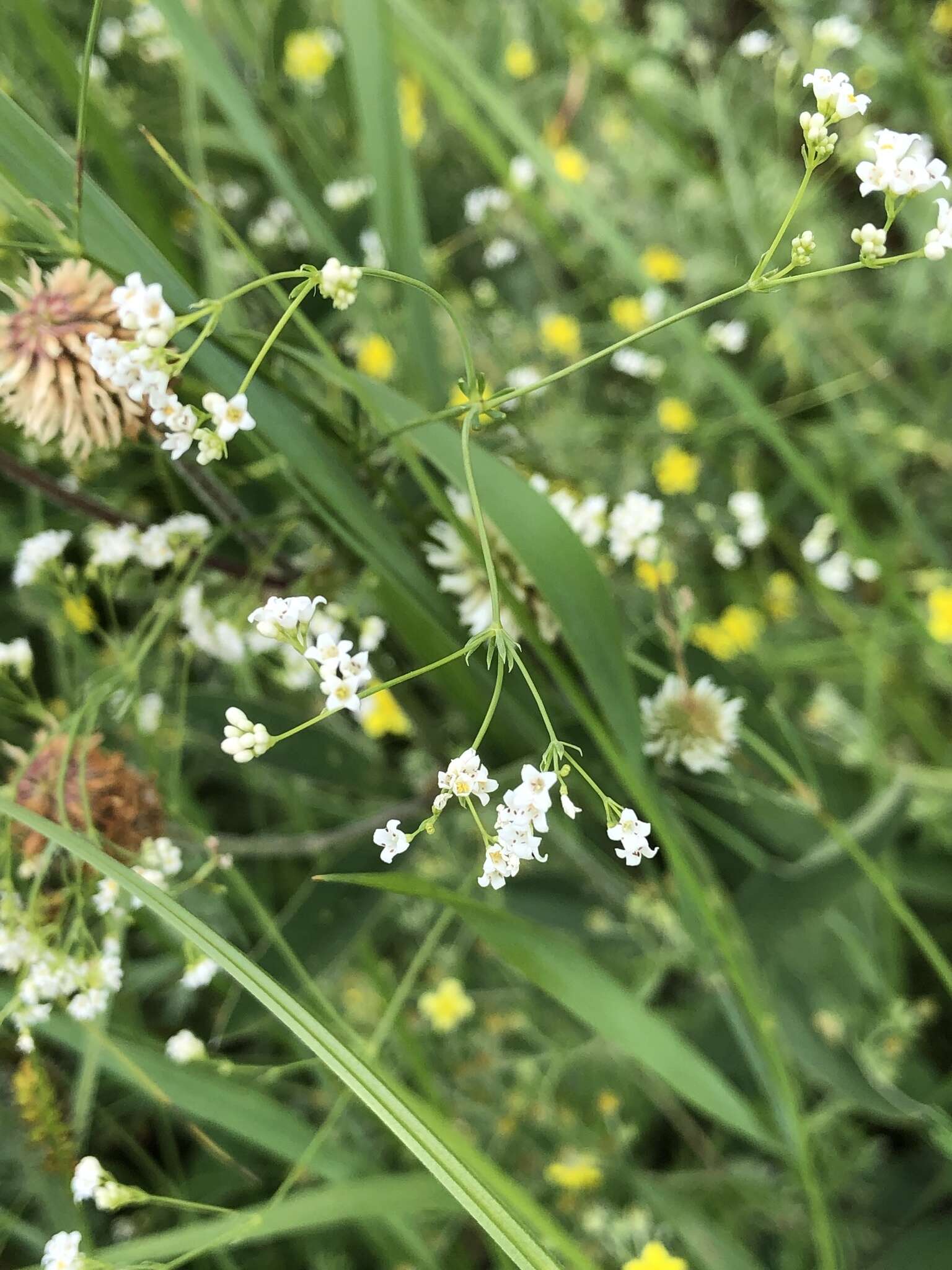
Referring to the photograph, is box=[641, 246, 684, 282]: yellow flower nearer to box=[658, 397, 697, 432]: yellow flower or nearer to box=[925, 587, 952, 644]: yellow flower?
box=[658, 397, 697, 432]: yellow flower

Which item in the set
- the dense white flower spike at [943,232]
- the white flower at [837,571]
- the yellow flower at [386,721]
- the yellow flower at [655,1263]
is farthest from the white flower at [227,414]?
the white flower at [837,571]

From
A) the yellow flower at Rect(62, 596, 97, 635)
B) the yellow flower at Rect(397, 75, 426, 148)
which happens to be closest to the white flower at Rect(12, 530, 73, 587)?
the yellow flower at Rect(62, 596, 97, 635)

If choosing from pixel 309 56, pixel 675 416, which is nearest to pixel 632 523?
pixel 675 416

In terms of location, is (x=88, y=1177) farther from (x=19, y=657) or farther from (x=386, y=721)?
(x=386, y=721)

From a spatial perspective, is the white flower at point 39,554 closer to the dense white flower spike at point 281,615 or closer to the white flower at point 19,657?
the white flower at point 19,657

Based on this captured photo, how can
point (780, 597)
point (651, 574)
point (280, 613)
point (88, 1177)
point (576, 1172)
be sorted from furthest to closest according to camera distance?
point (780, 597)
point (576, 1172)
point (651, 574)
point (88, 1177)
point (280, 613)

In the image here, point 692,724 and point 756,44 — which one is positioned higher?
point 756,44
